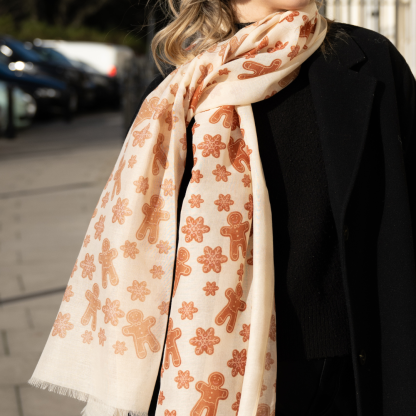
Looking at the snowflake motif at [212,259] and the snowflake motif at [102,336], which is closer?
the snowflake motif at [212,259]

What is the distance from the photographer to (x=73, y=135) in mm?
14953

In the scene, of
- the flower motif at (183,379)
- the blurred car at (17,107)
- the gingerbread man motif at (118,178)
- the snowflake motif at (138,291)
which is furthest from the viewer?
the blurred car at (17,107)

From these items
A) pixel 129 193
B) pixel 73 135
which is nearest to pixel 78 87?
pixel 73 135

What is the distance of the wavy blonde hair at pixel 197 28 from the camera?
6.47ft

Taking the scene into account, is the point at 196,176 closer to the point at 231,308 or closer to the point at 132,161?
the point at 132,161

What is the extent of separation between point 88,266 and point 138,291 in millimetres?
204

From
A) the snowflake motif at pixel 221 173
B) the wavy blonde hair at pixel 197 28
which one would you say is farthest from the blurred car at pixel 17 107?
the snowflake motif at pixel 221 173

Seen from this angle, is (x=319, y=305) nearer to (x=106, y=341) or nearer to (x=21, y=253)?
(x=106, y=341)

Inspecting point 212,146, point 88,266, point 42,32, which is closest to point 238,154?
point 212,146

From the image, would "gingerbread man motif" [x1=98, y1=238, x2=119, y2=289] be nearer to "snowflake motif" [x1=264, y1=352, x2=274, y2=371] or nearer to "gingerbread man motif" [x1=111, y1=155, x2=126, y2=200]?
"gingerbread man motif" [x1=111, y1=155, x2=126, y2=200]

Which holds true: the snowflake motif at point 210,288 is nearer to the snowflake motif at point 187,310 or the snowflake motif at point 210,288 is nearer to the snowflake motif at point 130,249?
the snowflake motif at point 187,310

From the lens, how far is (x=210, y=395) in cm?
170

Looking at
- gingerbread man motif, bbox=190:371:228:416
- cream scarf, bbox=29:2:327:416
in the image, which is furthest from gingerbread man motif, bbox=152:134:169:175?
gingerbread man motif, bbox=190:371:228:416

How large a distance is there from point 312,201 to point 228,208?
0.72ft
